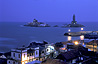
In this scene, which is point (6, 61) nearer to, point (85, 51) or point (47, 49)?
point (47, 49)

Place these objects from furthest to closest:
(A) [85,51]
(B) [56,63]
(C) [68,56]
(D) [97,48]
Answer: (D) [97,48], (A) [85,51], (C) [68,56], (B) [56,63]

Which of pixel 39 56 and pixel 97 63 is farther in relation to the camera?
pixel 39 56

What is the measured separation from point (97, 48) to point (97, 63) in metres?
6.32

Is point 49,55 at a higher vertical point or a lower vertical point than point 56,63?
lower

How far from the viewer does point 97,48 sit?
51.3 feet

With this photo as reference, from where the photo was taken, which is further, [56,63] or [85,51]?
[85,51]

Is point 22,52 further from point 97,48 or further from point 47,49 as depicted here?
point 97,48

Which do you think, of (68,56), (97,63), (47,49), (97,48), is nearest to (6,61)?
(47,49)

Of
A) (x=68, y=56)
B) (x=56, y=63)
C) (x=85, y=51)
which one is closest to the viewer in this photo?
(x=56, y=63)

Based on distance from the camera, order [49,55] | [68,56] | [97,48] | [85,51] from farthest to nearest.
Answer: [97,48] → [49,55] → [85,51] → [68,56]

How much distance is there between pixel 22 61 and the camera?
11461mm

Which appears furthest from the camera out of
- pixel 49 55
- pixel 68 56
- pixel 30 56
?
pixel 49 55

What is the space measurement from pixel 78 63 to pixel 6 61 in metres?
6.06

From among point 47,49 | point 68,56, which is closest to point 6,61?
point 47,49
